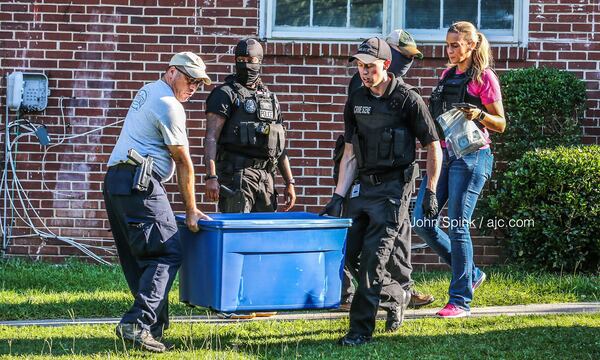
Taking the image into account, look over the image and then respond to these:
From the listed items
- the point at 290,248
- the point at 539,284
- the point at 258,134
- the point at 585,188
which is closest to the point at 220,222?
the point at 290,248

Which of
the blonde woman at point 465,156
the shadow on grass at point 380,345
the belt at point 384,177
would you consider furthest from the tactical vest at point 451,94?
the shadow on grass at point 380,345

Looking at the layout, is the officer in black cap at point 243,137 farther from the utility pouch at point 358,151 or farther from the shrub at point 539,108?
the shrub at point 539,108

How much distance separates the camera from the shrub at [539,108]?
10336 millimetres

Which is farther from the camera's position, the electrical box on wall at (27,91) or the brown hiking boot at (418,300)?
the electrical box on wall at (27,91)

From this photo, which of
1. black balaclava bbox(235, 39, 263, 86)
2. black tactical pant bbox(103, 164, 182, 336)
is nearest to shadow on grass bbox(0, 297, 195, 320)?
black tactical pant bbox(103, 164, 182, 336)

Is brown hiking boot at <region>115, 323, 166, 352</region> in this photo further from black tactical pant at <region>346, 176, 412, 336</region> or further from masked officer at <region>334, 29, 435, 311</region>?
masked officer at <region>334, 29, 435, 311</region>

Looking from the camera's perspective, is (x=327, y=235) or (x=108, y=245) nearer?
(x=327, y=235)

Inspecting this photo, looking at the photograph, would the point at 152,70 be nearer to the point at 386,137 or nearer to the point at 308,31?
the point at 308,31

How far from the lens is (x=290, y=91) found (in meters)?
10.9

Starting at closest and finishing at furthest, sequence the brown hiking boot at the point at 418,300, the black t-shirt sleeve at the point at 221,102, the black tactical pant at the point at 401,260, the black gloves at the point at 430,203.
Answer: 1. the black gloves at the point at 430,203
2. the black tactical pant at the point at 401,260
3. the black t-shirt sleeve at the point at 221,102
4. the brown hiking boot at the point at 418,300

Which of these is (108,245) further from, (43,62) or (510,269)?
(510,269)

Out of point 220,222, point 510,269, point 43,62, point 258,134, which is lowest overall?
point 510,269

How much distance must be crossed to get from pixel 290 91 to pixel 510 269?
2.73 meters

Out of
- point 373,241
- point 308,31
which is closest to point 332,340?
point 373,241
